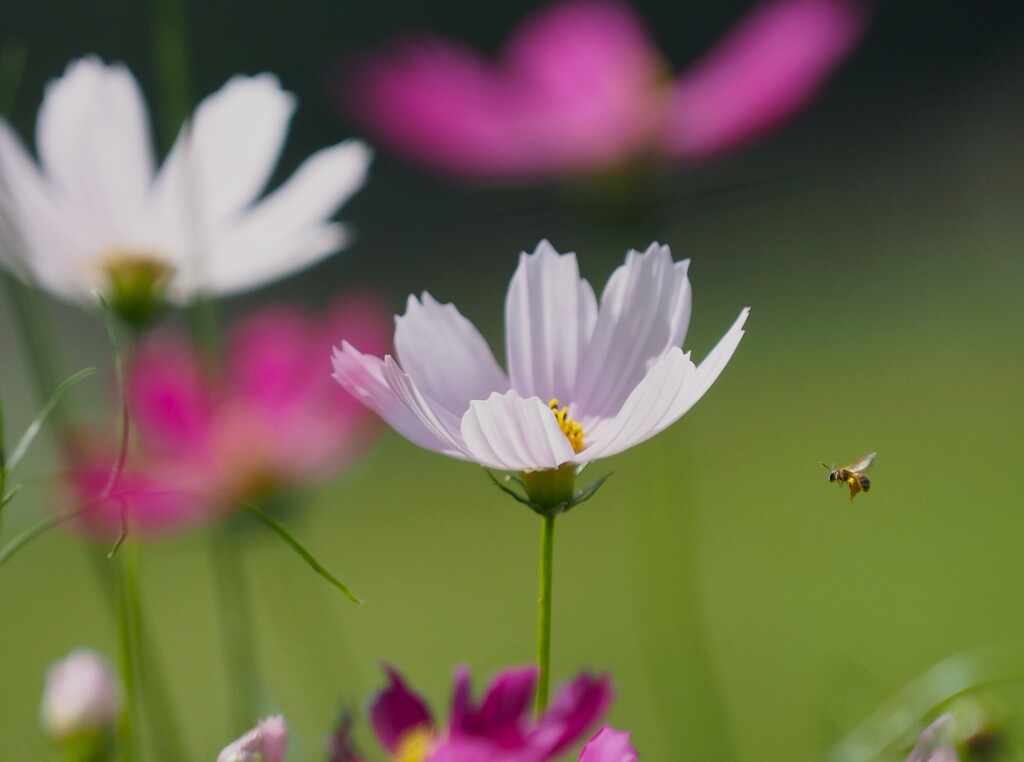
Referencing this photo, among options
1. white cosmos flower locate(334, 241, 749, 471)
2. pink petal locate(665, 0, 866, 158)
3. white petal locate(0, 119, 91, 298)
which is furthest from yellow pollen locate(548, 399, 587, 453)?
pink petal locate(665, 0, 866, 158)

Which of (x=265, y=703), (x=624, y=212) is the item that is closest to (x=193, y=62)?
(x=624, y=212)

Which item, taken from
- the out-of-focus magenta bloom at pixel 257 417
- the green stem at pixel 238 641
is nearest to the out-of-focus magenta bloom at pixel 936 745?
the green stem at pixel 238 641

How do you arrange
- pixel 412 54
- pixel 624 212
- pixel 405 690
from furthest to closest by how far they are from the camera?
pixel 412 54, pixel 624 212, pixel 405 690

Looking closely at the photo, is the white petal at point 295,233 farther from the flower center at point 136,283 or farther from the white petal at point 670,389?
the white petal at point 670,389

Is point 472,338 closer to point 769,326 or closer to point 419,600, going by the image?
point 419,600

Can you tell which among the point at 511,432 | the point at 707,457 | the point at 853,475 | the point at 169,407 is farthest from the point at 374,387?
the point at 707,457

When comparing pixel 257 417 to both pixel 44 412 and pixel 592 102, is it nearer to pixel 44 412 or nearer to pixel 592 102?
pixel 592 102
